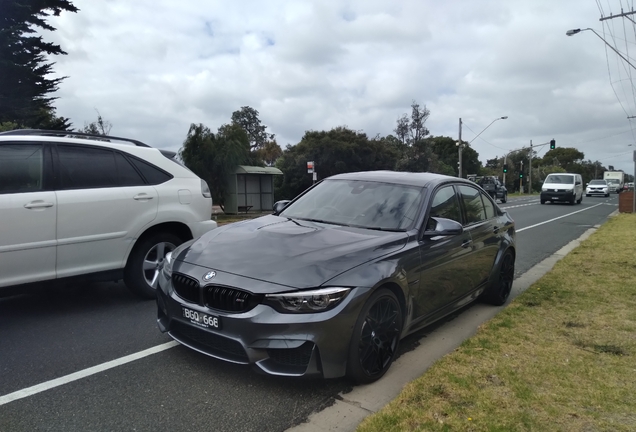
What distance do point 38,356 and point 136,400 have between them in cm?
125

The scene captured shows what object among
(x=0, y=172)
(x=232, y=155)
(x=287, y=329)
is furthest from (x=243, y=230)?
(x=232, y=155)

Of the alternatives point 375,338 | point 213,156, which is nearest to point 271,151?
point 213,156

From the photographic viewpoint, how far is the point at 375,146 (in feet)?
145

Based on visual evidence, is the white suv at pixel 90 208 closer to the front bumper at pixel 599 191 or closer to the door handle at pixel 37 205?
the door handle at pixel 37 205

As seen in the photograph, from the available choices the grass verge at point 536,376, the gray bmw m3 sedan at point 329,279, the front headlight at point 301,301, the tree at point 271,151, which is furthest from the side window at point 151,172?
the tree at point 271,151

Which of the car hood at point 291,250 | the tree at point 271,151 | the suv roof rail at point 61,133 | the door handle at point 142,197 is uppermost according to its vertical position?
the tree at point 271,151

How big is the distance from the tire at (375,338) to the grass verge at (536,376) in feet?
0.92

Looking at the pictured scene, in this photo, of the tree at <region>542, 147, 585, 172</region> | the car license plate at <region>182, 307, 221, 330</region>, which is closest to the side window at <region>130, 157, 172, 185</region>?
the car license plate at <region>182, 307, 221, 330</region>

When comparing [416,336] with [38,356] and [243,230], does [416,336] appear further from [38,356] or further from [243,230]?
[38,356]

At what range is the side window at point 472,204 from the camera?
17.2 feet

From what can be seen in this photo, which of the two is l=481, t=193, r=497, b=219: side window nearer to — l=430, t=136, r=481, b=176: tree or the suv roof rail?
the suv roof rail

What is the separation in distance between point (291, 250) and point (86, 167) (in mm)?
2707

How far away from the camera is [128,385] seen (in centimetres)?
336

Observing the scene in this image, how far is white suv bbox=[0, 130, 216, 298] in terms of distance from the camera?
4336 millimetres
